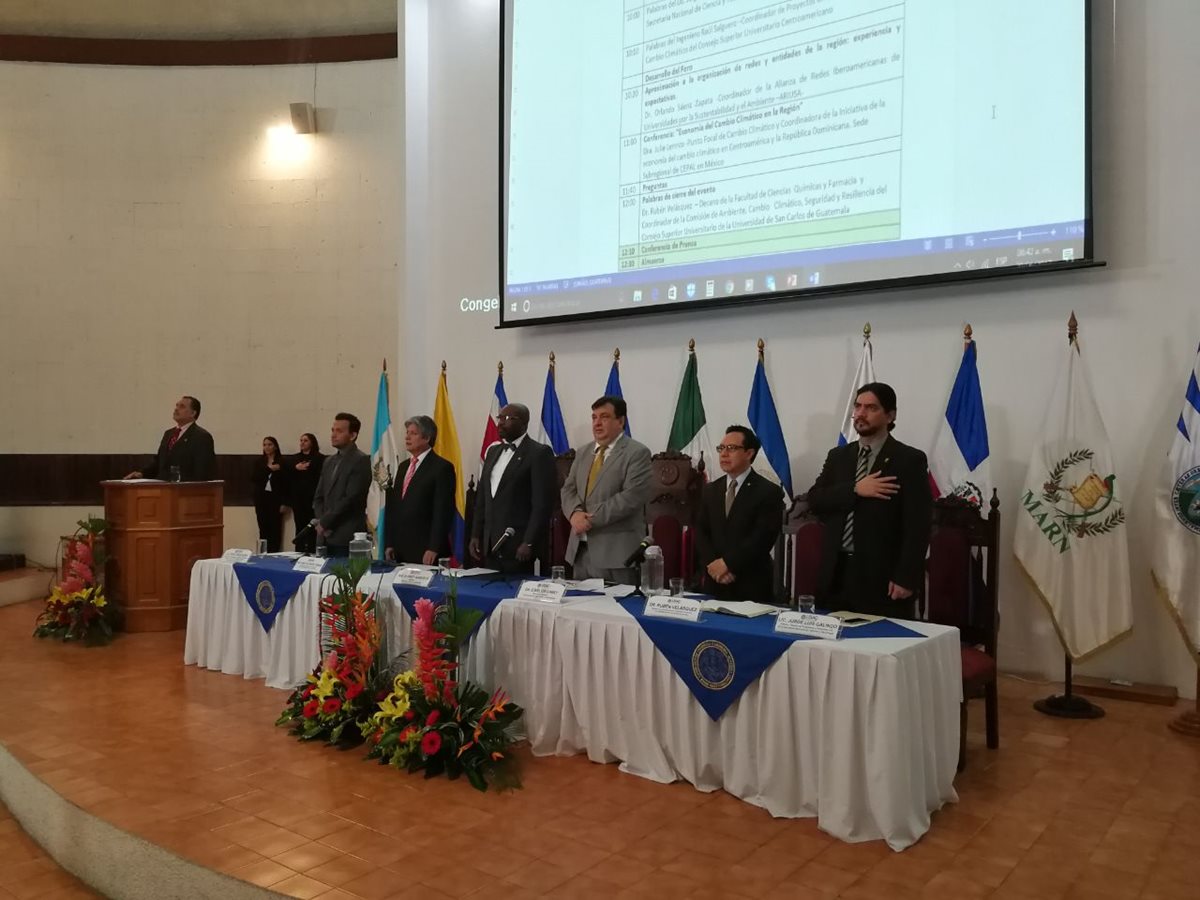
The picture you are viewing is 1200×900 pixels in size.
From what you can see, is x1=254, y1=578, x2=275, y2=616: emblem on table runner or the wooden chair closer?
the wooden chair

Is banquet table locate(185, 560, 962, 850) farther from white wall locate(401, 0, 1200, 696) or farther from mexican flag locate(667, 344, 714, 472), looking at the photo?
mexican flag locate(667, 344, 714, 472)

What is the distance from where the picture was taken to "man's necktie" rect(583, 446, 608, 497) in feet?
14.2

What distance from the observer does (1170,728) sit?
388cm

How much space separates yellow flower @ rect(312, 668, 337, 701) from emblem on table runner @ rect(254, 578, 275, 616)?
2.84ft

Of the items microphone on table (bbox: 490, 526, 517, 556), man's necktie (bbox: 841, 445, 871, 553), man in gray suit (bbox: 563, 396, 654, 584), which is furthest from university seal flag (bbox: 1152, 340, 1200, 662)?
microphone on table (bbox: 490, 526, 517, 556)

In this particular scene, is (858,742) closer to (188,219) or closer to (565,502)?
(565,502)

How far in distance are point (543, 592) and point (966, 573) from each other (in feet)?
5.82

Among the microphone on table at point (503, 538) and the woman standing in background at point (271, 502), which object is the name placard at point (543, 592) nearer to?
the microphone on table at point (503, 538)

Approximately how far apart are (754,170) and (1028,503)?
88.2 inches

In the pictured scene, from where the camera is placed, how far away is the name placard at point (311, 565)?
4.37 meters

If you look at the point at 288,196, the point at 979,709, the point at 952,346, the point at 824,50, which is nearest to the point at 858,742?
the point at 979,709

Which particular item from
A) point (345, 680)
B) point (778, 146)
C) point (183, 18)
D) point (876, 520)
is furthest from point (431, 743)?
point (183, 18)

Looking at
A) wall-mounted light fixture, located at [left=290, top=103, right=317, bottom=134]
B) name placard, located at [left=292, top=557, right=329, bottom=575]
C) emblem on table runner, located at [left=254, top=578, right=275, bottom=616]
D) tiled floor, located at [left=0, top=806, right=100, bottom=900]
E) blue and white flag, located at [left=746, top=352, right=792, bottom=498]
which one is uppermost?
wall-mounted light fixture, located at [left=290, top=103, right=317, bottom=134]

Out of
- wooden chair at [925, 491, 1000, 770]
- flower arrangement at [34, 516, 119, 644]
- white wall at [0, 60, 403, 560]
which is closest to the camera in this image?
wooden chair at [925, 491, 1000, 770]
